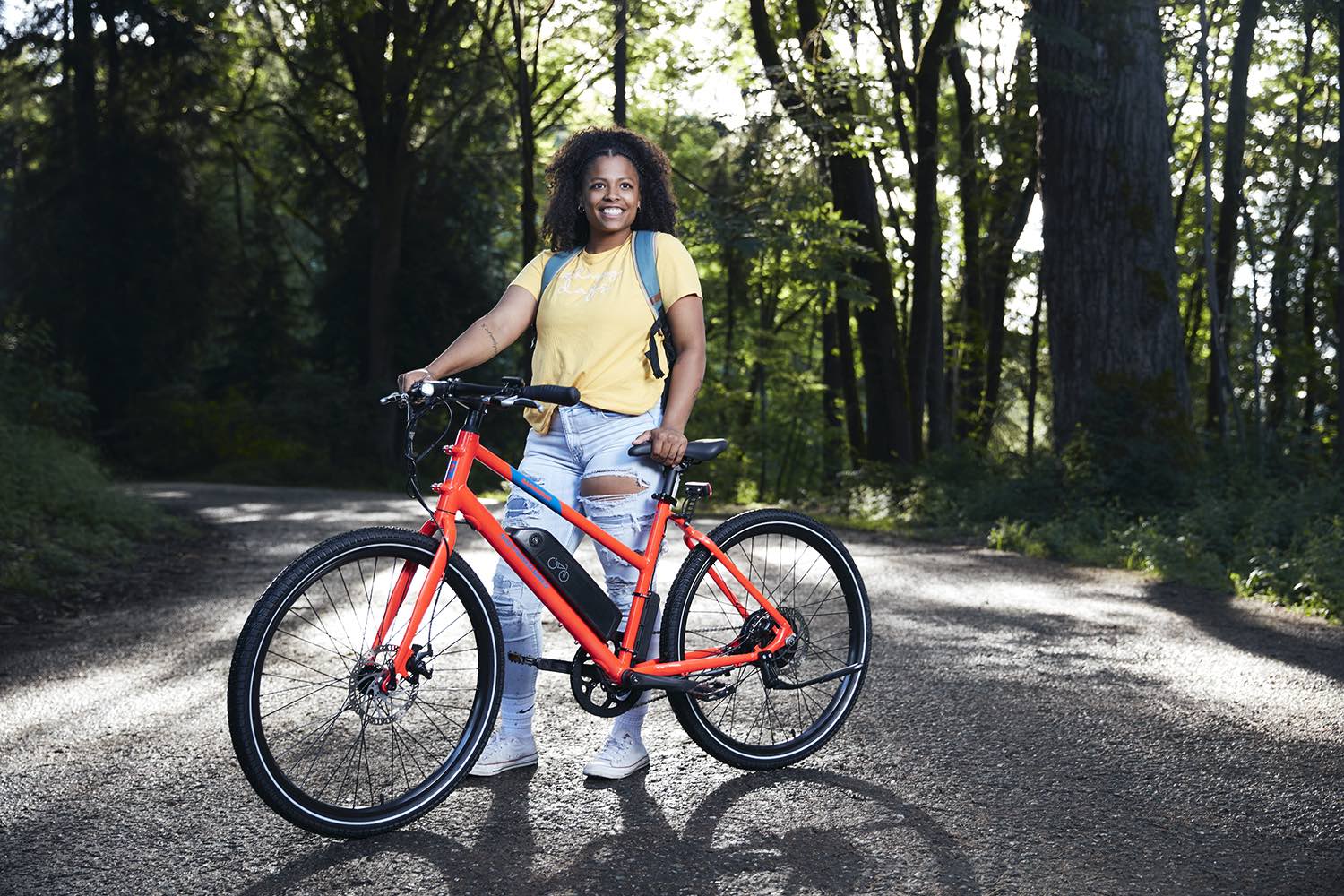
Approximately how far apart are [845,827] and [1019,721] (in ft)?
4.75

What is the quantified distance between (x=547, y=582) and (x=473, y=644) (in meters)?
0.29

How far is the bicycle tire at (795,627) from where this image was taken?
4441 mm

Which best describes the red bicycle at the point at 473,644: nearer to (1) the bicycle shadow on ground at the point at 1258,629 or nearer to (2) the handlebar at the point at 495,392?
(2) the handlebar at the point at 495,392

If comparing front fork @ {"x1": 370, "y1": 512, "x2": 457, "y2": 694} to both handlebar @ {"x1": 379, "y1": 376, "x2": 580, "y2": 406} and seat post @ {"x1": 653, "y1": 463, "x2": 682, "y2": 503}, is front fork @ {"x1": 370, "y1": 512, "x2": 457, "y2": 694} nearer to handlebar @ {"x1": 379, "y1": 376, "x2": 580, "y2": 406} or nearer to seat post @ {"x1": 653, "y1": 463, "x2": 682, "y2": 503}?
handlebar @ {"x1": 379, "y1": 376, "x2": 580, "y2": 406}

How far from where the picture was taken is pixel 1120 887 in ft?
11.1

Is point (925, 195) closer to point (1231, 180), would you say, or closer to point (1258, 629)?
point (1231, 180)

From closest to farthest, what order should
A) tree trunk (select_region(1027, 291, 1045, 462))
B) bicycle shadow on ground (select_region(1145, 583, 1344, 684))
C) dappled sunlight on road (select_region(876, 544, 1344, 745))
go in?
dappled sunlight on road (select_region(876, 544, 1344, 745)), bicycle shadow on ground (select_region(1145, 583, 1344, 684)), tree trunk (select_region(1027, 291, 1045, 462))

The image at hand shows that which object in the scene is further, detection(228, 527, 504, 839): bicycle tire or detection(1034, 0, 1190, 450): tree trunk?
detection(1034, 0, 1190, 450): tree trunk

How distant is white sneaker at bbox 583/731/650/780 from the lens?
4.34m

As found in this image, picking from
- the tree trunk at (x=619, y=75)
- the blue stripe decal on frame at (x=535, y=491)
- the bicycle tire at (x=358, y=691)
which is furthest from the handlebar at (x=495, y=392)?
the tree trunk at (x=619, y=75)

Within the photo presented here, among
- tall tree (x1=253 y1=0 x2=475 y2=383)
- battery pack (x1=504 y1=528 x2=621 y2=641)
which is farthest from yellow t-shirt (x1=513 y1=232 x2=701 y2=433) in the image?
tall tree (x1=253 y1=0 x2=475 y2=383)

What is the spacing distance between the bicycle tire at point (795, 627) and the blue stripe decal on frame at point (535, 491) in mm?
505

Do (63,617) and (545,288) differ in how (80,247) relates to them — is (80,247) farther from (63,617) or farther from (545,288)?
(545,288)

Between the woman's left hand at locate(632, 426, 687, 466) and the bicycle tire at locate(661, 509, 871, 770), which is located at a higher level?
the woman's left hand at locate(632, 426, 687, 466)
